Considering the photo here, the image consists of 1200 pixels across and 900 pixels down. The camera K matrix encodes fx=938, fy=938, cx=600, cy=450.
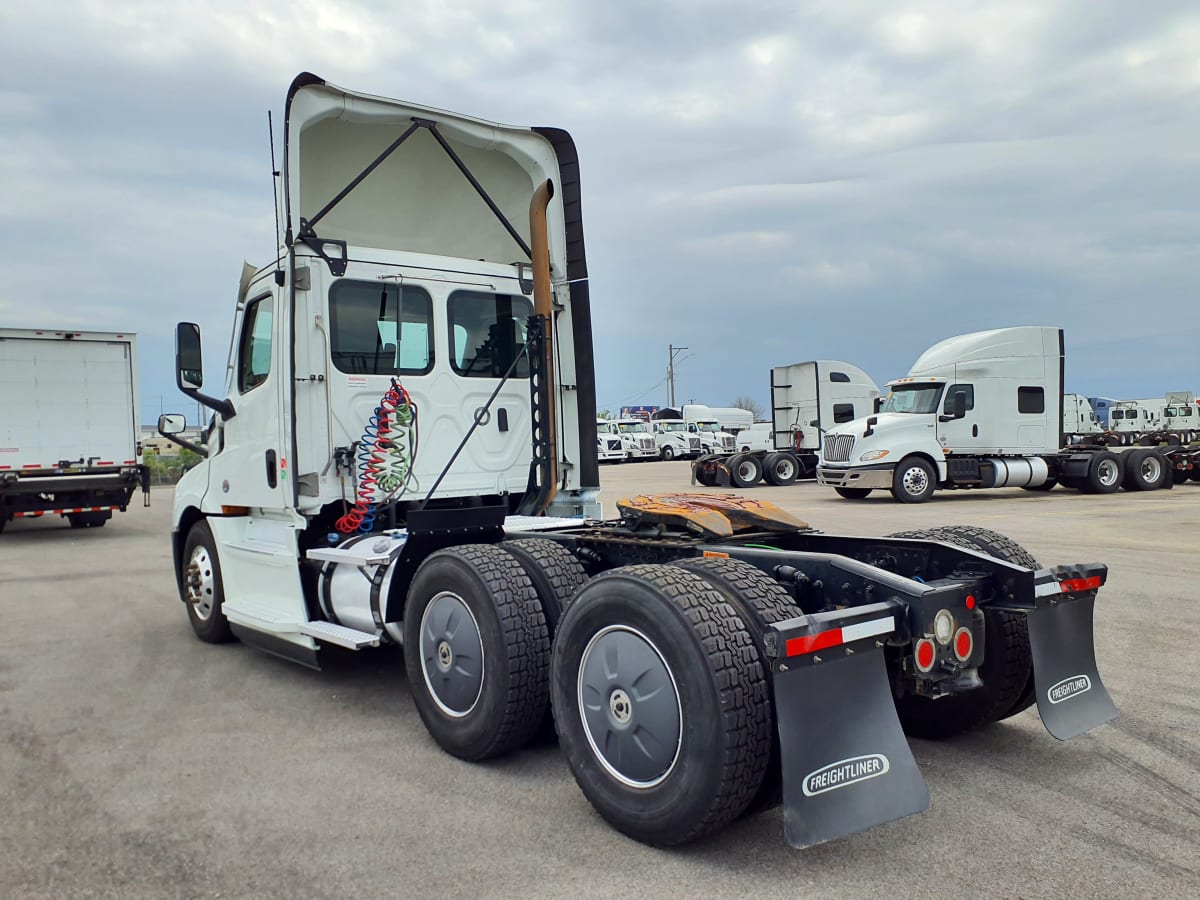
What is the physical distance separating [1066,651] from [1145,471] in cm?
2114

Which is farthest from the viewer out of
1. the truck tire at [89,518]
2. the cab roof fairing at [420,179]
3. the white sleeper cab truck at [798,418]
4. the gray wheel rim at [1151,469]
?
the white sleeper cab truck at [798,418]

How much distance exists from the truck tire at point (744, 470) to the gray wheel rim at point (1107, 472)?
816 cm

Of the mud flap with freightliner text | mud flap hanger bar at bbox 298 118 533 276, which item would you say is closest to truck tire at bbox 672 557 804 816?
the mud flap with freightliner text

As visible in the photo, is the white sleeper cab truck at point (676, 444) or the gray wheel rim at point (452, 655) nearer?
the gray wheel rim at point (452, 655)

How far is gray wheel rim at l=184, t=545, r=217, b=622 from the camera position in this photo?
7.00m

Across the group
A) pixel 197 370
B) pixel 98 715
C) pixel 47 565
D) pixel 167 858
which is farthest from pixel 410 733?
pixel 47 565

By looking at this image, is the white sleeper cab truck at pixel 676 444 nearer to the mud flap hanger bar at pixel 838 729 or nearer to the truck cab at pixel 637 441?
the truck cab at pixel 637 441

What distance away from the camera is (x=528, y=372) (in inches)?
257

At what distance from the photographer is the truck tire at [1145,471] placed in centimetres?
2191

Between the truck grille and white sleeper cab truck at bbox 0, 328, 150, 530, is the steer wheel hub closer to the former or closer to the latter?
white sleeper cab truck at bbox 0, 328, 150, 530

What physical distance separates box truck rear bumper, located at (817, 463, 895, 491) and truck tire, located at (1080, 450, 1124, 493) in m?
5.05

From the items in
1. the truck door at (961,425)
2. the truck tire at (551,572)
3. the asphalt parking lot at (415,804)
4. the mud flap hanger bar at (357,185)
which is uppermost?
the mud flap hanger bar at (357,185)

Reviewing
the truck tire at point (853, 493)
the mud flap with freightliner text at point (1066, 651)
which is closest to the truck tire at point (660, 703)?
the mud flap with freightliner text at point (1066, 651)

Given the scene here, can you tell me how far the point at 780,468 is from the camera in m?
25.7
